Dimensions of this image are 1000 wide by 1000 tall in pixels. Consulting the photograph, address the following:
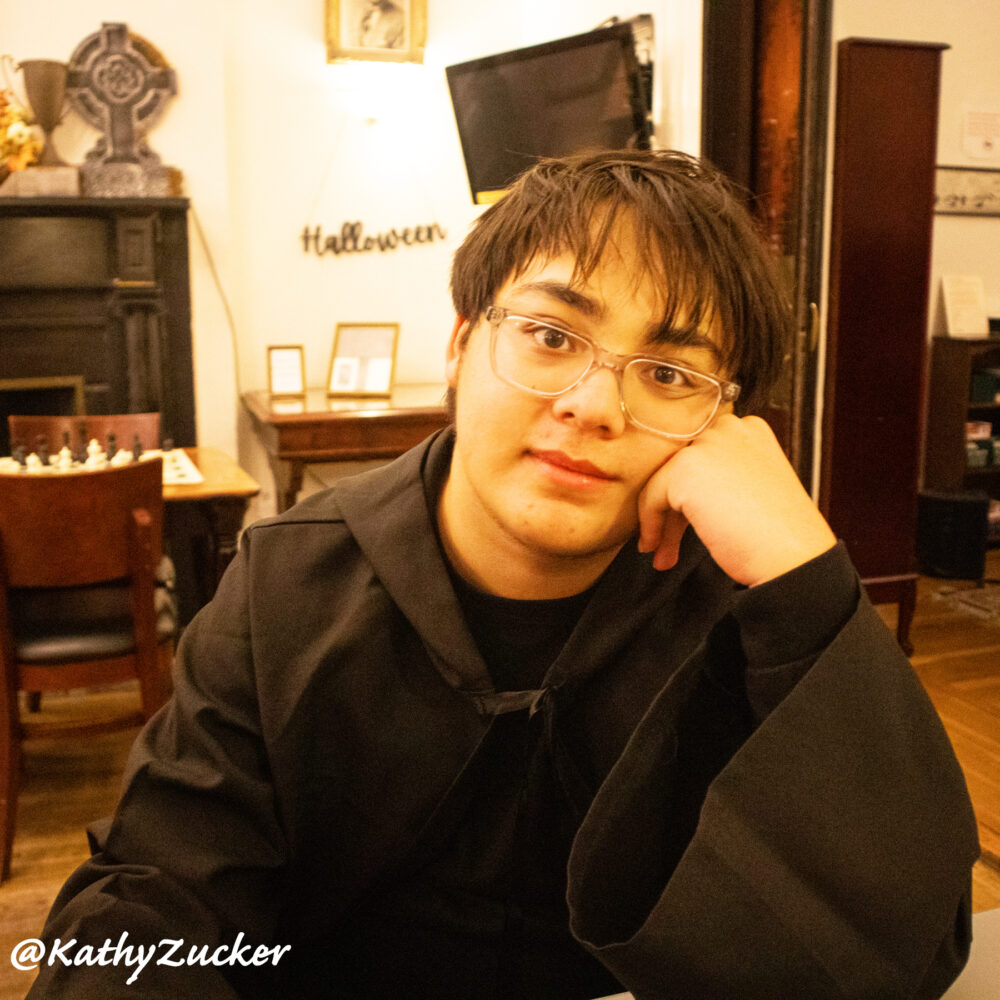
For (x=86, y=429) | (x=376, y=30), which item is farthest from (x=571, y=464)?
(x=376, y=30)

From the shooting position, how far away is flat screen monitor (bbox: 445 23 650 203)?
2.79 meters

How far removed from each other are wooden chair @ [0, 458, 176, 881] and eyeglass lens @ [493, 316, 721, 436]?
1.43 metres

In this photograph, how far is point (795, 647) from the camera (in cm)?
80

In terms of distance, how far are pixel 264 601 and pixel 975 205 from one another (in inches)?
196

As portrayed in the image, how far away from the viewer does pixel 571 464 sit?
0.91 metres

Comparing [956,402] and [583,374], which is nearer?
[583,374]

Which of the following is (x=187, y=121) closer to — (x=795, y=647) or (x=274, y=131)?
(x=274, y=131)

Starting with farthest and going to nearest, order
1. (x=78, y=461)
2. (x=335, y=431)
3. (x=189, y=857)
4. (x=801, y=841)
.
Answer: (x=335, y=431), (x=78, y=461), (x=189, y=857), (x=801, y=841)

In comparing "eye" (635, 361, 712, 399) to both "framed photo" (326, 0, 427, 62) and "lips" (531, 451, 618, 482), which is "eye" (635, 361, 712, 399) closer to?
"lips" (531, 451, 618, 482)

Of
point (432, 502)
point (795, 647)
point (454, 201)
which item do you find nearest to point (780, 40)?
point (454, 201)

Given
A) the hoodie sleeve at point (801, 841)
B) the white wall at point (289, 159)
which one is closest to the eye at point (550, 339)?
the hoodie sleeve at point (801, 841)

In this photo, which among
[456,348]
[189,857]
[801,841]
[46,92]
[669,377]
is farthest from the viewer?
[46,92]

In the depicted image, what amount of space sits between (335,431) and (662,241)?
2.59 metres

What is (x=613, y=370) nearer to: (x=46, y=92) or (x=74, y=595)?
(x=74, y=595)
